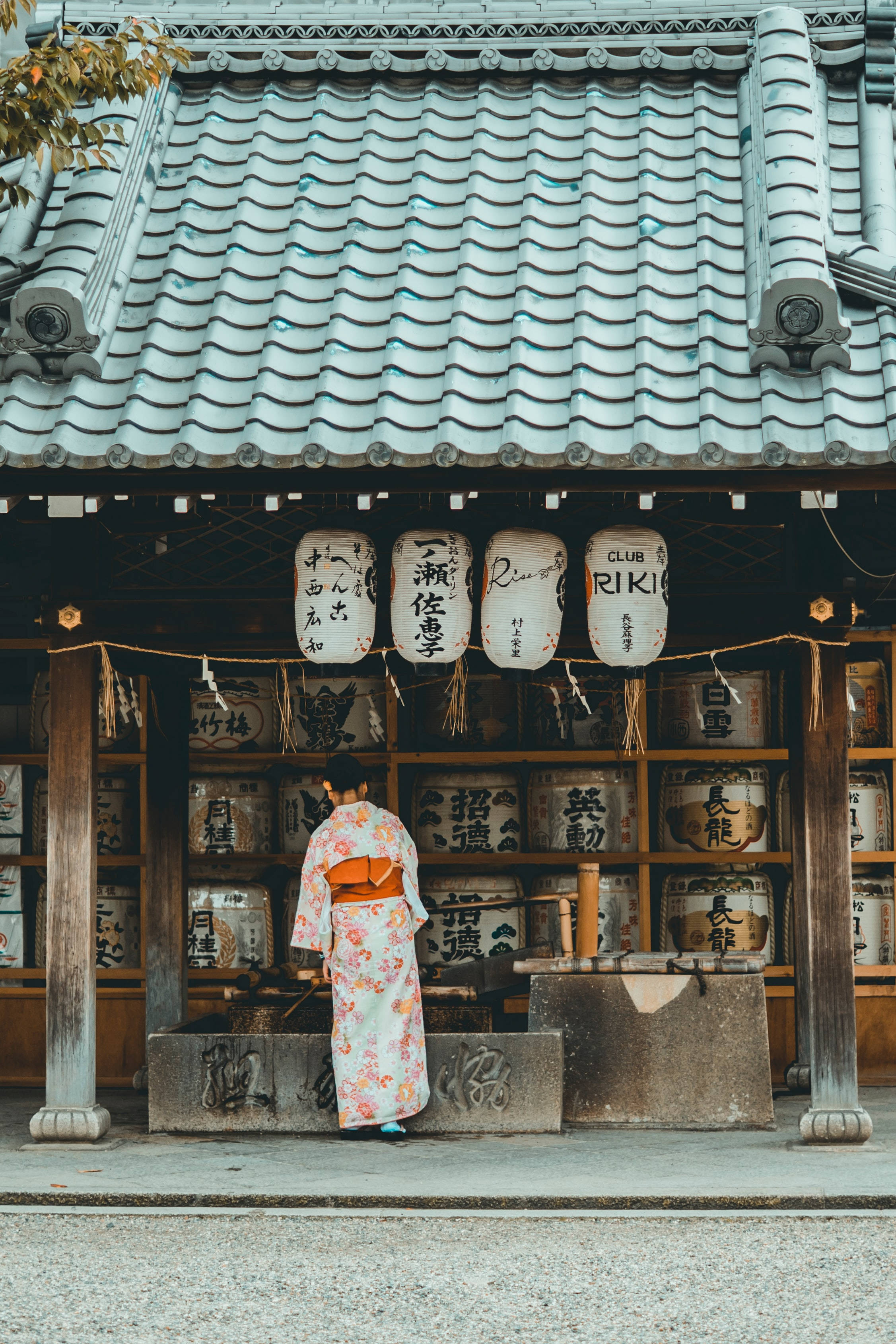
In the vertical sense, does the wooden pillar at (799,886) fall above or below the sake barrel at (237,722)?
below

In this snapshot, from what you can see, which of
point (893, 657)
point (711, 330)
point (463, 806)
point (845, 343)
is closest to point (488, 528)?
point (711, 330)

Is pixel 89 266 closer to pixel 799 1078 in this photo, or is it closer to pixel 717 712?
pixel 717 712

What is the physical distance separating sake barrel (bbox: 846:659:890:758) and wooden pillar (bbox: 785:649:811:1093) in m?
0.73

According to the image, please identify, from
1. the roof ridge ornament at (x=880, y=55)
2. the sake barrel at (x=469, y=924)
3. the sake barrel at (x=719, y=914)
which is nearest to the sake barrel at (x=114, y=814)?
the sake barrel at (x=469, y=924)

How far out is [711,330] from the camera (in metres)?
6.76

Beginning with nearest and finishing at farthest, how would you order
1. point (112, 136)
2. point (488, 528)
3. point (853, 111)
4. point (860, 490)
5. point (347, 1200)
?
point (347, 1200) < point (860, 490) < point (488, 528) < point (112, 136) < point (853, 111)

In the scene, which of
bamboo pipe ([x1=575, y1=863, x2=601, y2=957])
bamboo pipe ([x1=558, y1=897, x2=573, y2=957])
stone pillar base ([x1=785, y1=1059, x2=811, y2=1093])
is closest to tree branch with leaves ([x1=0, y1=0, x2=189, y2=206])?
bamboo pipe ([x1=575, y1=863, x2=601, y2=957])

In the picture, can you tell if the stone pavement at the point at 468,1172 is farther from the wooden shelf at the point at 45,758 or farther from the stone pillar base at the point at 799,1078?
the wooden shelf at the point at 45,758

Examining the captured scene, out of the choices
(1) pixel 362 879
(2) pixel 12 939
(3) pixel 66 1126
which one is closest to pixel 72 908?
(3) pixel 66 1126

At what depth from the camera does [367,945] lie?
7203 mm

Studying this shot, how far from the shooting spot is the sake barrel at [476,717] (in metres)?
9.05

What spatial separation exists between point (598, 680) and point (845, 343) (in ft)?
9.83

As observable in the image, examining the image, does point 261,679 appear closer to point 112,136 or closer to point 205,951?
point 205,951

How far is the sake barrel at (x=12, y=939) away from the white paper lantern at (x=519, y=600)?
4221 mm
